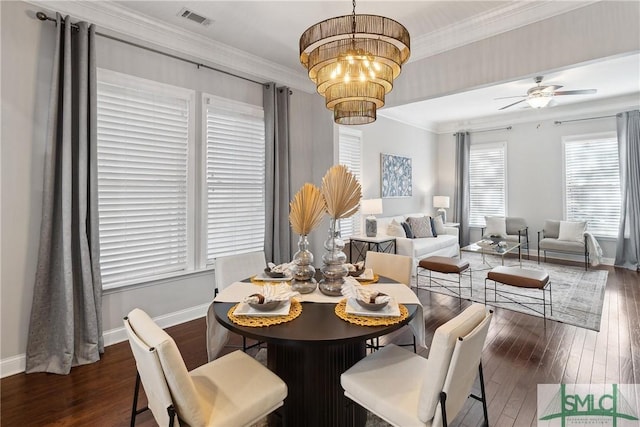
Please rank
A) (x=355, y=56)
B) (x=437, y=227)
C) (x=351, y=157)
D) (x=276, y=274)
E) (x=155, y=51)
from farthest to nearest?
(x=437, y=227)
(x=351, y=157)
(x=155, y=51)
(x=276, y=274)
(x=355, y=56)

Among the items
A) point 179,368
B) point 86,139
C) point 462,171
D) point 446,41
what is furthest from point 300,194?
point 462,171

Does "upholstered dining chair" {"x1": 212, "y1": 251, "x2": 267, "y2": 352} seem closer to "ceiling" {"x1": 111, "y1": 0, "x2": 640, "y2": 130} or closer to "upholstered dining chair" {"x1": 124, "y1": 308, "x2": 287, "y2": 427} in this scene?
"upholstered dining chair" {"x1": 124, "y1": 308, "x2": 287, "y2": 427}

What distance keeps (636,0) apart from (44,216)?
476cm

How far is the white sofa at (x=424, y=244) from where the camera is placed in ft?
17.1

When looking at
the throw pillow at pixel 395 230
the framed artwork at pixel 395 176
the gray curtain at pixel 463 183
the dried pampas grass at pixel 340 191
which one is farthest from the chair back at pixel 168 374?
the gray curtain at pixel 463 183

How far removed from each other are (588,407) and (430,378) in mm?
1604

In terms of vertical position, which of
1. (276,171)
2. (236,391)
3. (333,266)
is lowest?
(236,391)

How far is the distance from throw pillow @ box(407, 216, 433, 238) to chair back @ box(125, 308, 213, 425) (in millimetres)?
5397

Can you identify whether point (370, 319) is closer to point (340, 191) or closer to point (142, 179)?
point (340, 191)

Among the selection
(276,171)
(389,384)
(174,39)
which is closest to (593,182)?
(276,171)

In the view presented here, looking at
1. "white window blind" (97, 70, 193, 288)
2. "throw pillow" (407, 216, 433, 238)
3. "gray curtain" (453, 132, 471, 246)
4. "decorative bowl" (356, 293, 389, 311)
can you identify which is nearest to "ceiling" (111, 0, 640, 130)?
"white window blind" (97, 70, 193, 288)

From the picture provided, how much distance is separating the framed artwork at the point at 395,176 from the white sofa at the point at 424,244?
66cm

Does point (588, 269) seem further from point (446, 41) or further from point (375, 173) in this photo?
point (446, 41)

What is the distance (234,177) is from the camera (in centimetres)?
373
